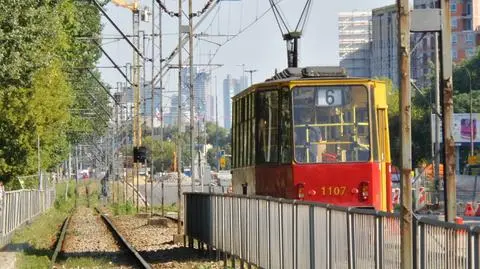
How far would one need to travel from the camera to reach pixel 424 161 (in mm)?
103375

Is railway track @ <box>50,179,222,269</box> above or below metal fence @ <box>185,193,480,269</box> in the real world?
below

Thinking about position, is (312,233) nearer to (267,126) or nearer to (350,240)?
(350,240)

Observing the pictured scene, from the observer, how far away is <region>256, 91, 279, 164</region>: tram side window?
1021 inches

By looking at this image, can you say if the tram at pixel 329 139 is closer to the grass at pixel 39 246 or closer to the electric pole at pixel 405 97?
the grass at pixel 39 246

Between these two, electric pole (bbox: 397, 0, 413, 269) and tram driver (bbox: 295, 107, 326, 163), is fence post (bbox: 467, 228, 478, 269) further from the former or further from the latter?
tram driver (bbox: 295, 107, 326, 163)

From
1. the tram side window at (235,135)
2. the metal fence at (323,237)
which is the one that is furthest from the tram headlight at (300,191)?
the tram side window at (235,135)

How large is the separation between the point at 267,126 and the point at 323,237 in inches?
367

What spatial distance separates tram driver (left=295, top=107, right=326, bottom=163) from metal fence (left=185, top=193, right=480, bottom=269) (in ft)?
5.07

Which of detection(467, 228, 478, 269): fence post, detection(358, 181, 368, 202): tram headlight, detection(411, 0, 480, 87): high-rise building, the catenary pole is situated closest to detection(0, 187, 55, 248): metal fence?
detection(358, 181, 368, 202): tram headlight

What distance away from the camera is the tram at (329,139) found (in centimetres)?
2541

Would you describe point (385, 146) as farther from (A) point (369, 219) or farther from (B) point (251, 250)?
(A) point (369, 219)

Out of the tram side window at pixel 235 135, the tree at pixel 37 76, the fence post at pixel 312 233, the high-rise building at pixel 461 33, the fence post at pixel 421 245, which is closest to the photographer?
the fence post at pixel 421 245

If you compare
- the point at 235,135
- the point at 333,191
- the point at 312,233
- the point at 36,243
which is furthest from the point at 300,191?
the point at 36,243

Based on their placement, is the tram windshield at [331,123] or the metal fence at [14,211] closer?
the tram windshield at [331,123]
